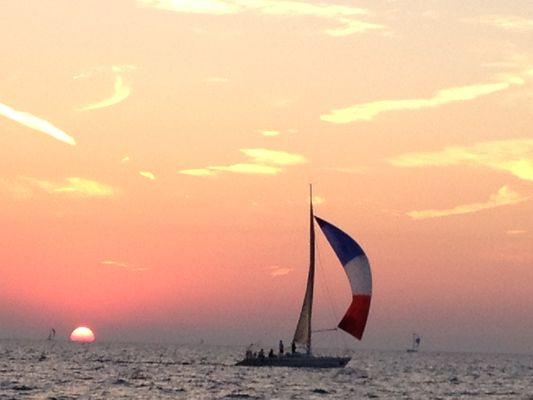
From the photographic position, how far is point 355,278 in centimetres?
10456

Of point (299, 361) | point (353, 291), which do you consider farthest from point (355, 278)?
point (299, 361)

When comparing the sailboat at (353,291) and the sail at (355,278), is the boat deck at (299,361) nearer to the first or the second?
the sailboat at (353,291)

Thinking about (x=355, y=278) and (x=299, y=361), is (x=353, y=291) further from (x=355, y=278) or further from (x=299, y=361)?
(x=299, y=361)

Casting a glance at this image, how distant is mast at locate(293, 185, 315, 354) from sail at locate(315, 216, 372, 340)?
11.1ft

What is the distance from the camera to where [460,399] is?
91.9 metres

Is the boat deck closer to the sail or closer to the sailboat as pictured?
the sailboat

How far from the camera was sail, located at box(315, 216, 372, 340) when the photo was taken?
104438mm

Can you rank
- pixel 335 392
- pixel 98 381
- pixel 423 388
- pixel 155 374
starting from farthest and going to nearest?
pixel 155 374, pixel 423 388, pixel 98 381, pixel 335 392

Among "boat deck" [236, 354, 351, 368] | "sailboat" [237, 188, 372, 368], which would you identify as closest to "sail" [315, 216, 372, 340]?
"sailboat" [237, 188, 372, 368]

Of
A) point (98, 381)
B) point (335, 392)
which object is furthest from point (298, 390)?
point (98, 381)

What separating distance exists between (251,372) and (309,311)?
1862cm

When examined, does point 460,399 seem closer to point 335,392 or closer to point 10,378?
point 335,392

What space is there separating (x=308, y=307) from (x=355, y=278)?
5.86 m

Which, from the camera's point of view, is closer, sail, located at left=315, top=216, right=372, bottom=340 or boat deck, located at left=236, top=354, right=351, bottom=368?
boat deck, located at left=236, top=354, right=351, bottom=368
